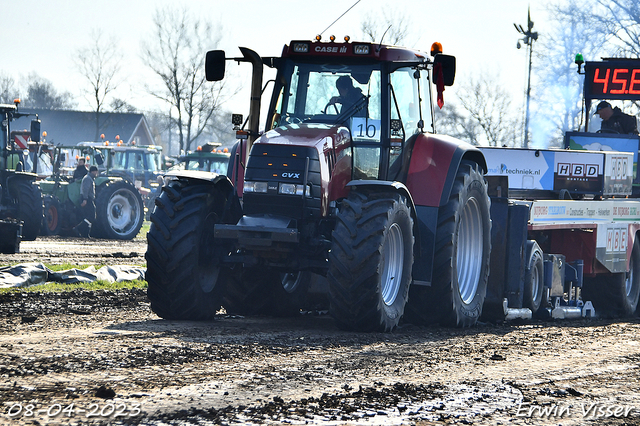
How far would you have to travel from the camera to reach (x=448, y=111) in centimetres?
5741

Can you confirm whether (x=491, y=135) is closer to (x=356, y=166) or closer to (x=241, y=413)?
(x=356, y=166)

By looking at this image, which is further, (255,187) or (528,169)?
(528,169)

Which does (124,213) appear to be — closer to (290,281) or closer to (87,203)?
(87,203)

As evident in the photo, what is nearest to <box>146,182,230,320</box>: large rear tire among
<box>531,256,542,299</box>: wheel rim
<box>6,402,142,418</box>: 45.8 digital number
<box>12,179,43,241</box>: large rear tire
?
<box>6,402,142,418</box>: 45.8 digital number

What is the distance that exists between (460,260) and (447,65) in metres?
2.23

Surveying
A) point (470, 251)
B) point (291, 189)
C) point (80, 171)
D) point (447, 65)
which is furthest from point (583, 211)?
point (80, 171)

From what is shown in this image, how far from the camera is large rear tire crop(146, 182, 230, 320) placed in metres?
8.30

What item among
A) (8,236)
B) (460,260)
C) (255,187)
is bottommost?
(8,236)

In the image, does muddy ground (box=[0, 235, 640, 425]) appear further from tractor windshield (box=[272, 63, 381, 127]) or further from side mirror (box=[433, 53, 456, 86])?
side mirror (box=[433, 53, 456, 86])

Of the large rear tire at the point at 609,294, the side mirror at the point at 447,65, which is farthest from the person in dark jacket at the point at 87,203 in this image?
the side mirror at the point at 447,65

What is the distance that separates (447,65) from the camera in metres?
8.99

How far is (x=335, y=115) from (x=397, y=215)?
4.40 feet

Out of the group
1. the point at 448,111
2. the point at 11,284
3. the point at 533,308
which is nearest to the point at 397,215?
the point at 533,308

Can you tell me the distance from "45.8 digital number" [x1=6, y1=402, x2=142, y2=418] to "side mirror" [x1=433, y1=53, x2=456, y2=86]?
5.20 m
